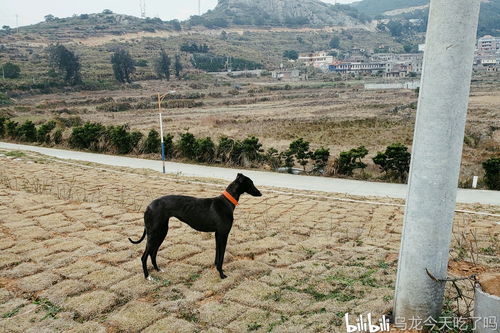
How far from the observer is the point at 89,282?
18.0 ft

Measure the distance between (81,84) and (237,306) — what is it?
7340 cm

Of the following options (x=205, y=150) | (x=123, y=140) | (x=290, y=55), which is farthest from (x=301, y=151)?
(x=290, y=55)

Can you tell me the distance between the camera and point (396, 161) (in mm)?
16719

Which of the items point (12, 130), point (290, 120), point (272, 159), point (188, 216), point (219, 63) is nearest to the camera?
point (188, 216)

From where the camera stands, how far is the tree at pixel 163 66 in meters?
84.1

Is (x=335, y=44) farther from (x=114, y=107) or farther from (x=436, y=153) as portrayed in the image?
(x=436, y=153)

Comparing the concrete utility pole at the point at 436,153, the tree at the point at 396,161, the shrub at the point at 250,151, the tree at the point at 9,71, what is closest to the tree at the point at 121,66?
the tree at the point at 9,71

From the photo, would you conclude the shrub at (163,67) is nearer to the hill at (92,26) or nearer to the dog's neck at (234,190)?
the hill at (92,26)

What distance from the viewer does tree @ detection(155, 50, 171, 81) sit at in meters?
84.1

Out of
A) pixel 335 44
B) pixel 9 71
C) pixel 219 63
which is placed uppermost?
pixel 335 44

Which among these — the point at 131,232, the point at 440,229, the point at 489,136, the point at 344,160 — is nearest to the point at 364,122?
the point at 489,136

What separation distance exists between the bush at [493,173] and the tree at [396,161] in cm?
270

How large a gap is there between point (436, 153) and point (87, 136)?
2394 cm

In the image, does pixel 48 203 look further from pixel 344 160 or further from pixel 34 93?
pixel 34 93
